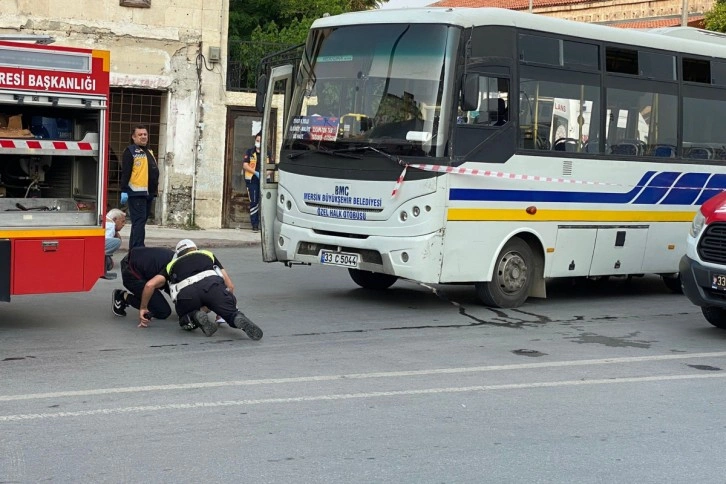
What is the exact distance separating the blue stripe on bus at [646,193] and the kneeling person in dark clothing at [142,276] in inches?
118

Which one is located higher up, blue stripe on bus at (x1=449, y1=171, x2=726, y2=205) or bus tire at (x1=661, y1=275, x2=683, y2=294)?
blue stripe on bus at (x1=449, y1=171, x2=726, y2=205)

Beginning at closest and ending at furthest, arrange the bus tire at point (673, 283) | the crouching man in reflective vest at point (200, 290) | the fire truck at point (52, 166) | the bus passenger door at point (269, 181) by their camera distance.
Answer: the fire truck at point (52, 166) → the crouching man in reflective vest at point (200, 290) → the bus passenger door at point (269, 181) → the bus tire at point (673, 283)

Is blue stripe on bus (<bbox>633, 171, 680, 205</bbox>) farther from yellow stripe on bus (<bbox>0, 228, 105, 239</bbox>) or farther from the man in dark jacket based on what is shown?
yellow stripe on bus (<bbox>0, 228, 105, 239</bbox>)

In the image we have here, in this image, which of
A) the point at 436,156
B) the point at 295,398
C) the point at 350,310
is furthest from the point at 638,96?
the point at 295,398

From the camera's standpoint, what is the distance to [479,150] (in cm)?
1136

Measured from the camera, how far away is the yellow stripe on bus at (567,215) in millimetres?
11438

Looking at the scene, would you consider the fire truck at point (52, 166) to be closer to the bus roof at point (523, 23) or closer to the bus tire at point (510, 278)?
the bus roof at point (523, 23)

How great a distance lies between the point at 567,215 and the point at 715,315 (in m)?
2.00

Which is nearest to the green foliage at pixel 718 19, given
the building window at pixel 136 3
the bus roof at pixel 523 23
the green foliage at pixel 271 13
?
the green foliage at pixel 271 13

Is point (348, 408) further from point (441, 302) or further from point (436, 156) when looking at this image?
point (441, 302)

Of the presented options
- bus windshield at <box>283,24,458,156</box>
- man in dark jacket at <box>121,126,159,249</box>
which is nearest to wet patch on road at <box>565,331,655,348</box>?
bus windshield at <box>283,24,458,156</box>

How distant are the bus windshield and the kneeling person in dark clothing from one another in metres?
2.34

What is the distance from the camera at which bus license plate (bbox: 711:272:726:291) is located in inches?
406

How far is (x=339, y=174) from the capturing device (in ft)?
38.1
